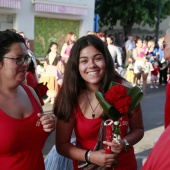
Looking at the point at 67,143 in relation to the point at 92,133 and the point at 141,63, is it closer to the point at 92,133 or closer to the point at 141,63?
the point at 92,133

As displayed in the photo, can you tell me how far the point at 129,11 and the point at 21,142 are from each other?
87.6ft

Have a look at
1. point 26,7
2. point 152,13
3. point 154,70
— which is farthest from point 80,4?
point 152,13

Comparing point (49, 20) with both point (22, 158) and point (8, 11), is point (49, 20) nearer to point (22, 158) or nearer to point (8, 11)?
point (8, 11)

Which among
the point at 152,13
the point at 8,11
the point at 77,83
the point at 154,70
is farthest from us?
the point at 152,13

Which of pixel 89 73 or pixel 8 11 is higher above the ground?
pixel 8 11

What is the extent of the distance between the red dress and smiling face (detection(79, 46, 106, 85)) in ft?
0.83

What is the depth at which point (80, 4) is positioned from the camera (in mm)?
19344

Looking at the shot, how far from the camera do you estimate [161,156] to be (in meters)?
1.39

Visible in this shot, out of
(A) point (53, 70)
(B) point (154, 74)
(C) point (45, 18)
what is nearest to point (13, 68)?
(A) point (53, 70)

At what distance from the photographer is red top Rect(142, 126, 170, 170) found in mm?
1365

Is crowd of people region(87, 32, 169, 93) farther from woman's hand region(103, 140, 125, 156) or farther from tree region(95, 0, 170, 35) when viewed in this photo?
tree region(95, 0, 170, 35)

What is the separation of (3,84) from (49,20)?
1654cm

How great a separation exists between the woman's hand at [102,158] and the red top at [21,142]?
360 millimetres

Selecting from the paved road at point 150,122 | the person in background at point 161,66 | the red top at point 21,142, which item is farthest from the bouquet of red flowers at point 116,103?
the person in background at point 161,66
